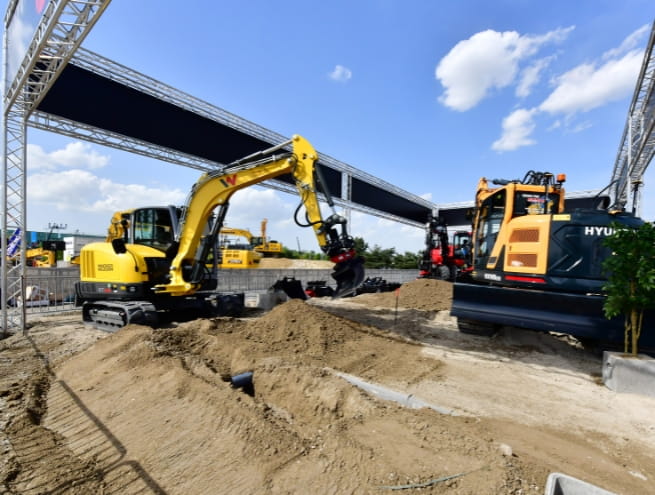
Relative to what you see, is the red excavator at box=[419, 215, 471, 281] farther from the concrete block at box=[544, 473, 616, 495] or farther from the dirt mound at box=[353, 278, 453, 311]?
the concrete block at box=[544, 473, 616, 495]

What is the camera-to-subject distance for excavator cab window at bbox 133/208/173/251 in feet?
27.7

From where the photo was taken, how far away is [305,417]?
3891mm

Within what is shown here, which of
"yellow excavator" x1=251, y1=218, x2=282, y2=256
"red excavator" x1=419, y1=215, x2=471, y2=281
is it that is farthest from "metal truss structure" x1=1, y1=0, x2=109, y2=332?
"yellow excavator" x1=251, y1=218, x2=282, y2=256

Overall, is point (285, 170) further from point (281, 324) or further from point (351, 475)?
point (351, 475)

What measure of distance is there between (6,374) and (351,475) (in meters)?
5.58

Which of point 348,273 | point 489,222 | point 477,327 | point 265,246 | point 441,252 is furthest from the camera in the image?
point 265,246

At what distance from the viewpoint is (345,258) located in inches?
265

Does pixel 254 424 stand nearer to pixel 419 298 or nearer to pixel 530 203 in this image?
pixel 530 203

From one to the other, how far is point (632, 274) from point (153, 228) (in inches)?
361

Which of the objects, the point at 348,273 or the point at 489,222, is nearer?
the point at 348,273

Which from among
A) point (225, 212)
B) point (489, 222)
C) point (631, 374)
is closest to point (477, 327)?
point (489, 222)

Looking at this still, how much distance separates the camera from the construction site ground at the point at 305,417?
2586 mm

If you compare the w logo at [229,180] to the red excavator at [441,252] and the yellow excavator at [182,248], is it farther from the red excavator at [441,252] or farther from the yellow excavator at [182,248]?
the red excavator at [441,252]

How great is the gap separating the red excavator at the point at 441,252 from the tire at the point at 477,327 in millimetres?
9079
